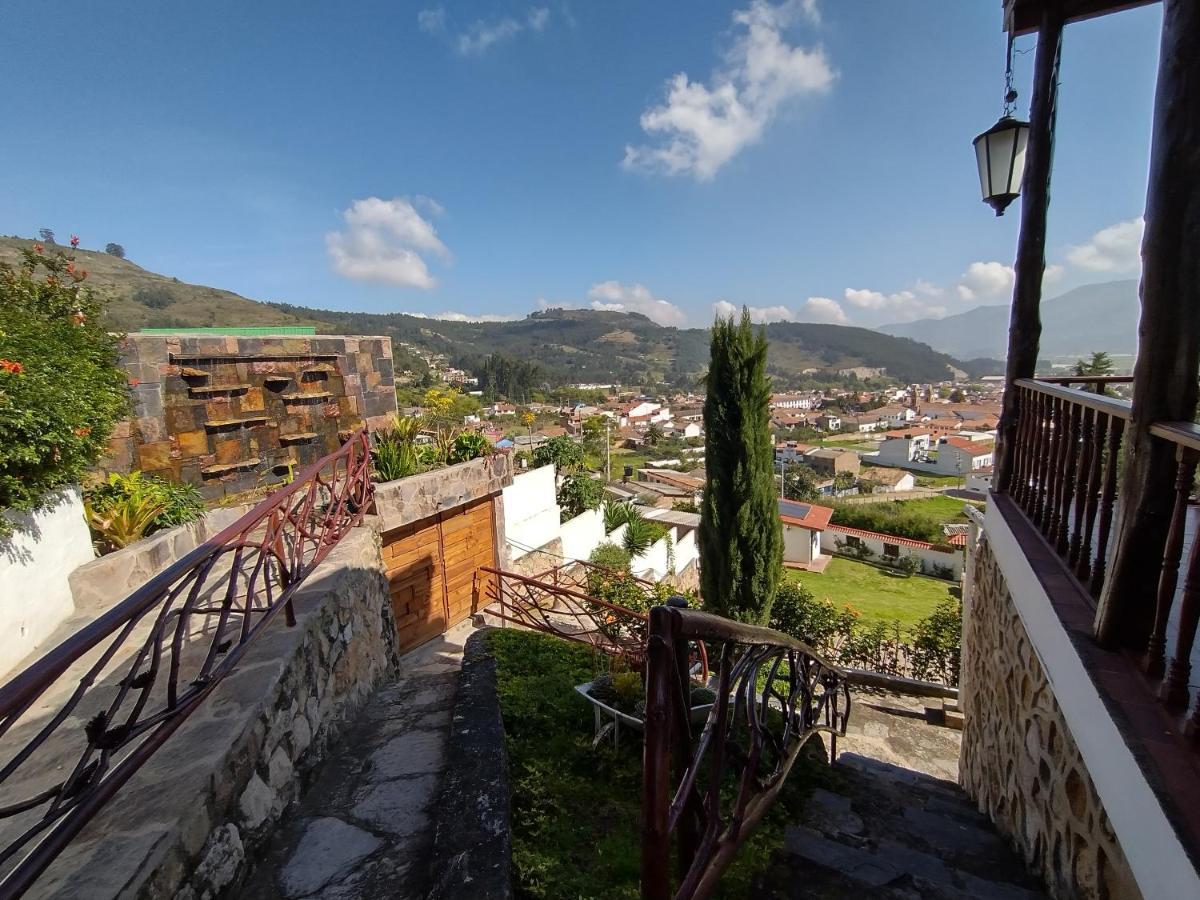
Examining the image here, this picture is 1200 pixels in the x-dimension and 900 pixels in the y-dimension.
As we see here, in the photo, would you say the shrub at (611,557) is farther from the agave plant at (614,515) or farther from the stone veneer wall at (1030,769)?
the stone veneer wall at (1030,769)

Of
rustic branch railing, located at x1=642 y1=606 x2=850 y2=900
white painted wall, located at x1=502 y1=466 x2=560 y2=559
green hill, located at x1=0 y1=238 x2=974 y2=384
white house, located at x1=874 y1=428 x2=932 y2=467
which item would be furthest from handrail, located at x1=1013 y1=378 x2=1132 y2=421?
green hill, located at x1=0 y1=238 x2=974 y2=384

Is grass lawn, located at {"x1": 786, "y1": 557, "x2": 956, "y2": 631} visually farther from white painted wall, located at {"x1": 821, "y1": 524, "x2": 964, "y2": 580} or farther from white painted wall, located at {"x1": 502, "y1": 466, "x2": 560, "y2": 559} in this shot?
white painted wall, located at {"x1": 502, "y1": 466, "x2": 560, "y2": 559}

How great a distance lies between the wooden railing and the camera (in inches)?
56.4

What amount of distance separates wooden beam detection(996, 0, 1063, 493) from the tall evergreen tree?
278 inches

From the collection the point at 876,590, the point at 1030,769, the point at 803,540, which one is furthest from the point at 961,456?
the point at 1030,769

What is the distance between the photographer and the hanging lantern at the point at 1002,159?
3523 mm

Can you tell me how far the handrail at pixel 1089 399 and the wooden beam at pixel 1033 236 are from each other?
0.56m

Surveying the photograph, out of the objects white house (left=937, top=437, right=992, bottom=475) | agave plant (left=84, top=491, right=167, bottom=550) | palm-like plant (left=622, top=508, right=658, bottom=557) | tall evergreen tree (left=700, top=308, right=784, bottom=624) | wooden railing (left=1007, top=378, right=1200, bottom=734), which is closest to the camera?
wooden railing (left=1007, top=378, right=1200, bottom=734)

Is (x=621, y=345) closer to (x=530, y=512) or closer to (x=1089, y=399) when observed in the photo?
(x=530, y=512)

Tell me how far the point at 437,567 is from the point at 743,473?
6.60 meters

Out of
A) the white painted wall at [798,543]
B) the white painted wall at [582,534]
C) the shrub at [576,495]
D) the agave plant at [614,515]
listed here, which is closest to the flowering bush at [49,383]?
the white painted wall at [582,534]

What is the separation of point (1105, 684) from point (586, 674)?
3328 mm

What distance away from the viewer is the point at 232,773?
1.83 m

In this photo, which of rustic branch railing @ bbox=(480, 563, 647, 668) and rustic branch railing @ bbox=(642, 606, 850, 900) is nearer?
rustic branch railing @ bbox=(642, 606, 850, 900)
